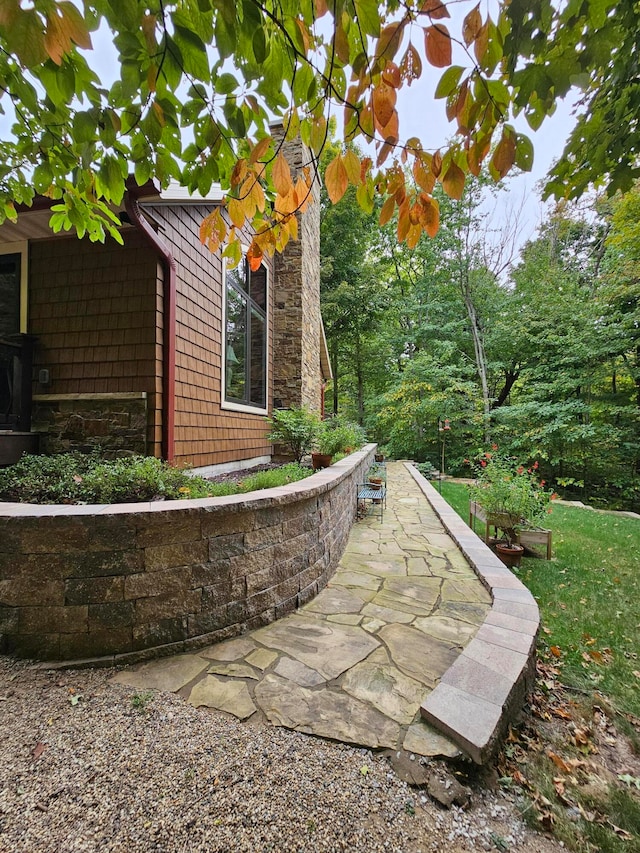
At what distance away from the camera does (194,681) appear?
1.77m

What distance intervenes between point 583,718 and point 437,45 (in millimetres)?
2902

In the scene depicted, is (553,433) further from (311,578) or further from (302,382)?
(311,578)

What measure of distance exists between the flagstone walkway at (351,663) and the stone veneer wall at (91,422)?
220cm

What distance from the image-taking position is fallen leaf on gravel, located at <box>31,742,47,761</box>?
1.31 m

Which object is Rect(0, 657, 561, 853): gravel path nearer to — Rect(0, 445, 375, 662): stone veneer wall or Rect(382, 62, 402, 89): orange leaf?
Rect(0, 445, 375, 662): stone veneer wall

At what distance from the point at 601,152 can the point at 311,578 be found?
313 centimetres

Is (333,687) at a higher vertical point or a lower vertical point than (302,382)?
lower

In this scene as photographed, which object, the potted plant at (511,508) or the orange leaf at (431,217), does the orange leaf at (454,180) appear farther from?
the potted plant at (511,508)

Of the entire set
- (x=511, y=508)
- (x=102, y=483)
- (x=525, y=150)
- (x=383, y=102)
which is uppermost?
(x=383, y=102)

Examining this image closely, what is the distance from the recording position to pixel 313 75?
1.22 meters

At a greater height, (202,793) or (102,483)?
(102,483)

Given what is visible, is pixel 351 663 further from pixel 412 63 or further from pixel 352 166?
pixel 412 63

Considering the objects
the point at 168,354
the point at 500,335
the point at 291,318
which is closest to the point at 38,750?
the point at 168,354

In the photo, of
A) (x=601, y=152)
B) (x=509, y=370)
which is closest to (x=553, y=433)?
(x=509, y=370)
